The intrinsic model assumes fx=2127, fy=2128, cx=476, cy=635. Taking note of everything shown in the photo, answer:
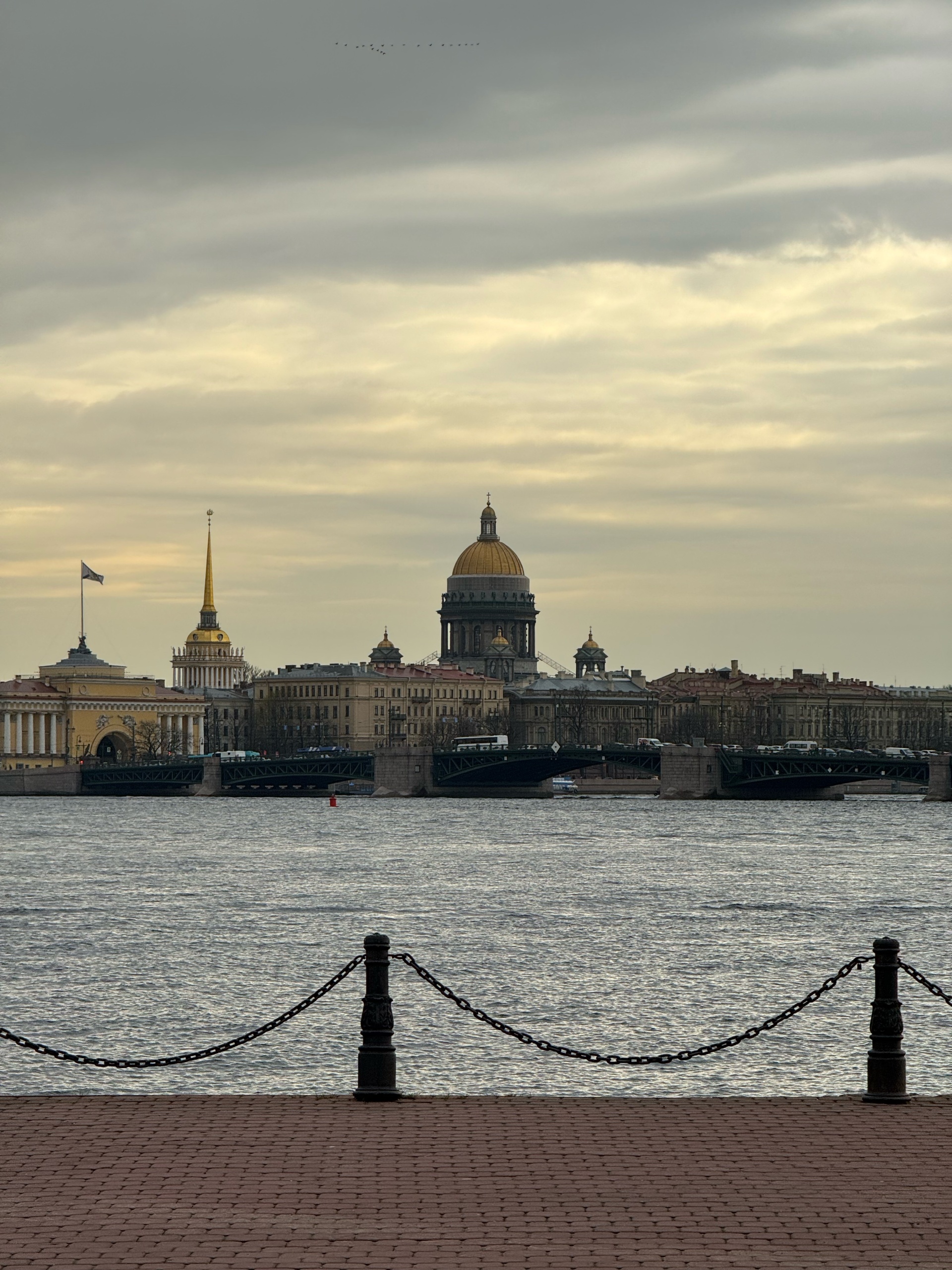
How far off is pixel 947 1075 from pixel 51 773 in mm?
87695

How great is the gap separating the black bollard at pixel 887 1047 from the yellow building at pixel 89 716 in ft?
376

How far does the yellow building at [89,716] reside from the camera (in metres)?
126

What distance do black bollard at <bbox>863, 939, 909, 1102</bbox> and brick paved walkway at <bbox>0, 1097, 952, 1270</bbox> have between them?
0.36 ft

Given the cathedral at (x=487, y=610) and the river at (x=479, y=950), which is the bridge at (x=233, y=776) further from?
the cathedral at (x=487, y=610)

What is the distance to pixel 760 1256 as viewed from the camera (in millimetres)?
6832

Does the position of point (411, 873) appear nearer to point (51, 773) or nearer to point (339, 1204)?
point (339, 1204)

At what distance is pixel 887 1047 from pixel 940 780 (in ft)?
231

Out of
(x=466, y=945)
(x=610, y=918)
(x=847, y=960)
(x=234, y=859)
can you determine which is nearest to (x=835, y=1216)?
(x=847, y=960)

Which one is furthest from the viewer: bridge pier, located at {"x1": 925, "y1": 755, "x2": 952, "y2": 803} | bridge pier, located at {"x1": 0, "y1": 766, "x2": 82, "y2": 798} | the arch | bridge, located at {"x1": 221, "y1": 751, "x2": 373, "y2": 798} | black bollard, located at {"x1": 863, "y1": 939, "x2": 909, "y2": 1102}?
the arch

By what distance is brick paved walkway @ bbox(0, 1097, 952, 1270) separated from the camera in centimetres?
688

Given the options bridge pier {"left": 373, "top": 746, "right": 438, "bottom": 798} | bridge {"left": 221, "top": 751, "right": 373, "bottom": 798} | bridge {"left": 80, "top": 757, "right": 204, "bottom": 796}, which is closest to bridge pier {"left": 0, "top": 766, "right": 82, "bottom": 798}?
bridge {"left": 80, "top": 757, "right": 204, "bottom": 796}

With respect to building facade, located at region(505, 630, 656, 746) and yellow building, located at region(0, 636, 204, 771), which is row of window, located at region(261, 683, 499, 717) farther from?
yellow building, located at region(0, 636, 204, 771)

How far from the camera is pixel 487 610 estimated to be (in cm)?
17288

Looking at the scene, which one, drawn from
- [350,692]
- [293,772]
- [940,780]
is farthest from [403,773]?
[350,692]
